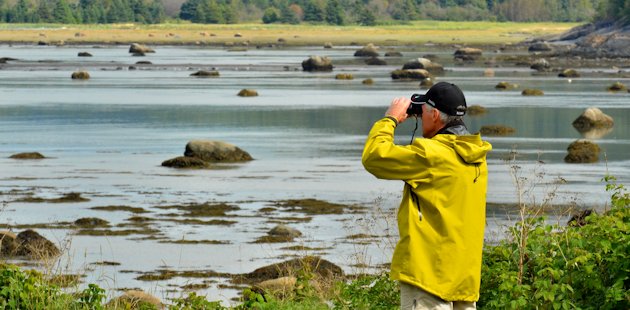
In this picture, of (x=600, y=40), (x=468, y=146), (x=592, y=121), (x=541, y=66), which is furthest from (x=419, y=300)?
(x=600, y=40)

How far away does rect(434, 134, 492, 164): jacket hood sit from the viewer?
7676 mm

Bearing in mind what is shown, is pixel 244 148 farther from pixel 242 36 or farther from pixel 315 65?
pixel 242 36

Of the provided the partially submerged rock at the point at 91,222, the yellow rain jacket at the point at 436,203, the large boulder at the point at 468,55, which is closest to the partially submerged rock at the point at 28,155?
the partially submerged rock at the point at 91,222

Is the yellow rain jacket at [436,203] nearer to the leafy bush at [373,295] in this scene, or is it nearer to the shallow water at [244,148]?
the leafy bush at [373,295]

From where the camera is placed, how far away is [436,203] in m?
7.67

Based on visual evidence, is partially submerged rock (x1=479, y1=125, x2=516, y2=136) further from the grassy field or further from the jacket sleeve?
the grassy field

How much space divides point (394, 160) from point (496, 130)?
31331 mm

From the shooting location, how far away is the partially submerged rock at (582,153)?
30594mm

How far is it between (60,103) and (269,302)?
142ft

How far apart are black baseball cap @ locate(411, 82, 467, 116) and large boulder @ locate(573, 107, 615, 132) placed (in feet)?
109

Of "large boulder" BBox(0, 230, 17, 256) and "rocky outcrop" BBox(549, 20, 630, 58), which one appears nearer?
"large boulder" BBox(0, 230, 17, 256)

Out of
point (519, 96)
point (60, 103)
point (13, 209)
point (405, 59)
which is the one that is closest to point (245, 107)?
point (60, 103)

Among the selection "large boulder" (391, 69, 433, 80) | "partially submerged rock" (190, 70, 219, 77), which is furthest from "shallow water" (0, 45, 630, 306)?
"partially submerged rock" (190, 70, 219, 77)

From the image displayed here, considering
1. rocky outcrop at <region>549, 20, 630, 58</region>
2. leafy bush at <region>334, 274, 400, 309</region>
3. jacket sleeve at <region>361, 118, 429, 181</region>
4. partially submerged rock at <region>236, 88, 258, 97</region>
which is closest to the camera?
jacket sleeve at <region>361, 118, 429, 181</region>
